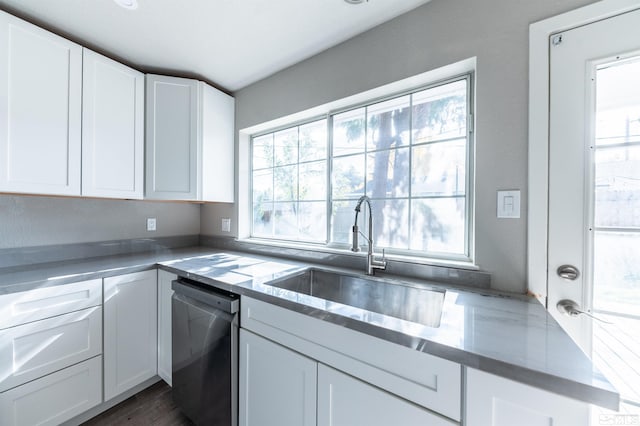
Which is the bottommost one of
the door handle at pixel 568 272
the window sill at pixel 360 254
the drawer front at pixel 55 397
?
the drawer front at pixel 55 397

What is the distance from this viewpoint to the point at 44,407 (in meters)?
1.27

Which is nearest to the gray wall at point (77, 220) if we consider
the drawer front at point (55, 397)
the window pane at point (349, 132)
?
the drawer front at point (55, 397)

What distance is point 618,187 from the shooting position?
883 mm

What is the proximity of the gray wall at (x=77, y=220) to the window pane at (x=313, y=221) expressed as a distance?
1361mm

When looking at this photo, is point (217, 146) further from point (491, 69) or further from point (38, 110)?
point (491, 69)

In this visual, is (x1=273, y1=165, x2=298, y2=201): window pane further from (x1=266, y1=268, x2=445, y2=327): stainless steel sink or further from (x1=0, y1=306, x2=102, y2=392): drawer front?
(x1=0, y1=306, x2=102, y2=392): drawer front

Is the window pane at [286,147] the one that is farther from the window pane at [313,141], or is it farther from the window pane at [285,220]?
the window pane at [285,220]

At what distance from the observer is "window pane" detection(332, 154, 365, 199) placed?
1635mm

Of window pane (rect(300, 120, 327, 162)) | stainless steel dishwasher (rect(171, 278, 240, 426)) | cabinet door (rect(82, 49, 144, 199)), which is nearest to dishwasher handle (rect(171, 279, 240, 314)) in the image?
stainless steel dishwasher (rect(171, 278, 240, 426))

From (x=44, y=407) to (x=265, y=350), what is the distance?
127 cm

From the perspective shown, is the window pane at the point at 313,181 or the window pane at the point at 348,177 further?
the window pane at the point at 313,181

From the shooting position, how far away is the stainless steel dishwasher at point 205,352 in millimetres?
1192

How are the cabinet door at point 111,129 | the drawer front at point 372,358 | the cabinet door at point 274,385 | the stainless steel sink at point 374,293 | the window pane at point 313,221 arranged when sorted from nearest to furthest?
the drawer front at point 372,358 < the cabinet door at point 274,385 < the stainless steel sink at point 374,293 < the cabinet door at point 111,129 < the window pane at point 313,221

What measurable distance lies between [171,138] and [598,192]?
2.50 meters
